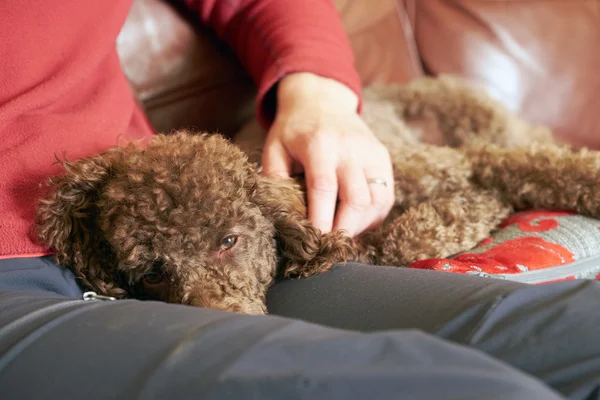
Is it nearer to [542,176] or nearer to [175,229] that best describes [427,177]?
[542,176]

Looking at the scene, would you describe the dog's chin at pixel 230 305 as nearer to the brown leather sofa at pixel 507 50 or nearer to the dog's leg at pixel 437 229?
the dog's leg at pixel 437 229

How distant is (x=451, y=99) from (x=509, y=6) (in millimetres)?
711

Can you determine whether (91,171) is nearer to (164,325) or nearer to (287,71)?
(164,325)

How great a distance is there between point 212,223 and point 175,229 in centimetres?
7

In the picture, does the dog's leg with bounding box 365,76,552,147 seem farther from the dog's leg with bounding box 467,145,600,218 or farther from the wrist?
the wrist

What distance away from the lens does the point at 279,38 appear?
182 centimetres

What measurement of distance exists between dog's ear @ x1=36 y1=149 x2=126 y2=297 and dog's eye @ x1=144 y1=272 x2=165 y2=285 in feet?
0.20

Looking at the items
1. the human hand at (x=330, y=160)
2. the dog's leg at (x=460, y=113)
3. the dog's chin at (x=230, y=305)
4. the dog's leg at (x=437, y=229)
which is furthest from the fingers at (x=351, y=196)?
the dog's leg at (x=460, y=113)

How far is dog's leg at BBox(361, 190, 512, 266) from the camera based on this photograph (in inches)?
59.7

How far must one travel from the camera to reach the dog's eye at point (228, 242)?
1232mm

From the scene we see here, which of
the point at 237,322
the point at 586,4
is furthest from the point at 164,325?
the point at 586,4

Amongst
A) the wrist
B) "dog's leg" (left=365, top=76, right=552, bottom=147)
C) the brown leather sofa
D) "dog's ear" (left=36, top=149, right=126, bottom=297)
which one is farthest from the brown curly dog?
the brown leather sofa

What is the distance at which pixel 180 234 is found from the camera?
3.88 ft

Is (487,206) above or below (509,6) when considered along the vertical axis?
below
